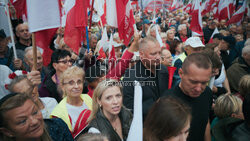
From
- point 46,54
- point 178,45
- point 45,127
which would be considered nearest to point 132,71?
point 46,54

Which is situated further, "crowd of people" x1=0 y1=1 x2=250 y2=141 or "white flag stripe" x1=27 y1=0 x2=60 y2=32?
"white flag stripe" x1=27 y1=0 x2=60 y2=32

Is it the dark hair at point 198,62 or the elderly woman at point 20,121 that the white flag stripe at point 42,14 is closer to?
the elderly woman at point 20,121

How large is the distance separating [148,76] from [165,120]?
4.65 feet

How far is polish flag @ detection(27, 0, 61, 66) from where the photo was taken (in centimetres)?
225

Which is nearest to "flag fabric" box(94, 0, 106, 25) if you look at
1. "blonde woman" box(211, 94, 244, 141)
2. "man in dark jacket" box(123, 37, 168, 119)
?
"man in dark jacket" box(123, 37, 168, 119)

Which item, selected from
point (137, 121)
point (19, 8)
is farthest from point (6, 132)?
point (19, 8)

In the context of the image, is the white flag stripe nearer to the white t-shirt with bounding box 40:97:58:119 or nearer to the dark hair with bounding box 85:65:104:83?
the white t-shirt with bounding box 40:97:58:119

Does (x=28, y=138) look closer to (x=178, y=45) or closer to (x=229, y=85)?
(x=229, y=85)

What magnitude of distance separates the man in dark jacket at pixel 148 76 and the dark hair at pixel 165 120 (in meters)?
1.07

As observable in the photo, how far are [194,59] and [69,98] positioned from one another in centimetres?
169

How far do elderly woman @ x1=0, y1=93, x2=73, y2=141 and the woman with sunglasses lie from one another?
1.74 meters

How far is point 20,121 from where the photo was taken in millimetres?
1627

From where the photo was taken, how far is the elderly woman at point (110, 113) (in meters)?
2.18

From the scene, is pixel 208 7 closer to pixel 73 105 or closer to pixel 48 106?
pixel 73 105
